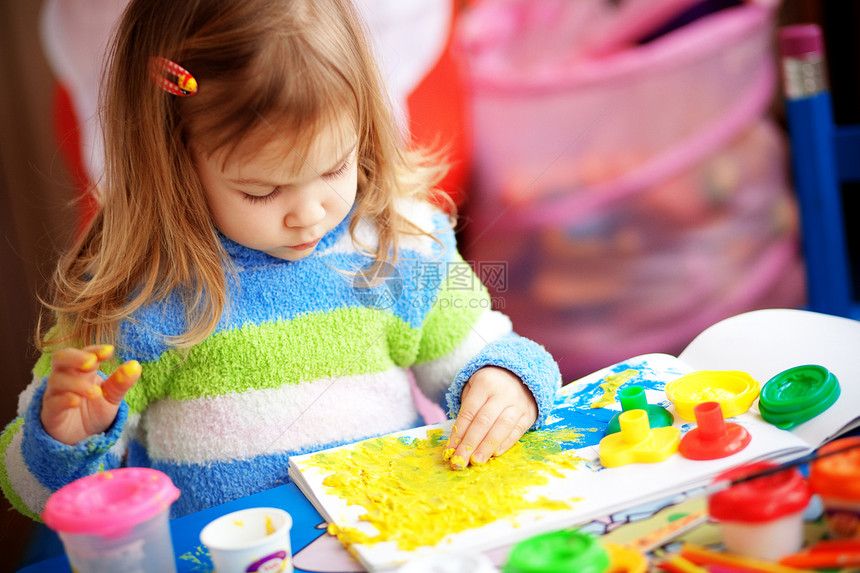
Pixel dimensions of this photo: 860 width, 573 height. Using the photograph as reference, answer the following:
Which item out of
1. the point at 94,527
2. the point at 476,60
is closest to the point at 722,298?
the point at 476,60

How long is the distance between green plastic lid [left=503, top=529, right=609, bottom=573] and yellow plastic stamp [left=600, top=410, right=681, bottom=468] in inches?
5.1

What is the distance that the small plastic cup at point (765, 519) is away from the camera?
400 millimetres

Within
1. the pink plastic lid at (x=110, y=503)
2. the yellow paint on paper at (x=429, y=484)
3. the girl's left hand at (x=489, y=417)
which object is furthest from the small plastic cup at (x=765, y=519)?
the pink plastic lid at (x=110, y=503)

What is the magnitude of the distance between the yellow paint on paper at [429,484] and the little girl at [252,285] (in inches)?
0.9

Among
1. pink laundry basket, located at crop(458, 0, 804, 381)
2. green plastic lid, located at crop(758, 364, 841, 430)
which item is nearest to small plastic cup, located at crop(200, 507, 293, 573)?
green plastic lid, located at crop(758, 364, 841, 430)

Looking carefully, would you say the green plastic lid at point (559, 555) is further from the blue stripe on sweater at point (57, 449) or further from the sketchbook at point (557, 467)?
the blue stripe on sweater at point (57, 449)

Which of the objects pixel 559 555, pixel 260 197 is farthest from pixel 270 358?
pixel 559 555

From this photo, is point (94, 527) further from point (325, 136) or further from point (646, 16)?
point (646, 16)

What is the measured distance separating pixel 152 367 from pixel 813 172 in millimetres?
929

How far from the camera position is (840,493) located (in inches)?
15.9

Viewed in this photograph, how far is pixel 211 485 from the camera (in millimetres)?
707

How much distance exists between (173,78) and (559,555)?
1.56 ft

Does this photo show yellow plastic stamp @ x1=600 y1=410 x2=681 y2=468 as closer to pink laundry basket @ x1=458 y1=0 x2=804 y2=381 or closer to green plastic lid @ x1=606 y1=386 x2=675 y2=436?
green plastic lid @ x1=606 y1=386 x2=675 y2=436

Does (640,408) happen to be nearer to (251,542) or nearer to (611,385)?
(611,385)
